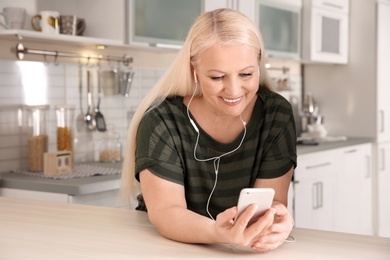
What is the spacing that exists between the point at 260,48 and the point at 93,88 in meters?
2.01

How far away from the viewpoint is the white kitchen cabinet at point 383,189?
5.10 m

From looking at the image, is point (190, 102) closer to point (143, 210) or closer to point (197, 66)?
point (197, 66)

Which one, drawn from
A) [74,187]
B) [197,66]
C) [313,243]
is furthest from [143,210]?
[74,187]

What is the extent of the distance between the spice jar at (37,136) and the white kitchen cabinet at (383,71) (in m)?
2.83

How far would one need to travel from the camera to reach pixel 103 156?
3527 mm

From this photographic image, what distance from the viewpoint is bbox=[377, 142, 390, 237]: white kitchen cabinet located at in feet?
16.7

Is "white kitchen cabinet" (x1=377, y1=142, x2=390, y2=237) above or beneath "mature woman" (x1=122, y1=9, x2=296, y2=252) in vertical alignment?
beneath

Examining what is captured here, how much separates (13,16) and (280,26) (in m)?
2.20

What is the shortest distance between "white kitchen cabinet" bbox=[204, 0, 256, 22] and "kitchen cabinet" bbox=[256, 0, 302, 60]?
0.28 feet

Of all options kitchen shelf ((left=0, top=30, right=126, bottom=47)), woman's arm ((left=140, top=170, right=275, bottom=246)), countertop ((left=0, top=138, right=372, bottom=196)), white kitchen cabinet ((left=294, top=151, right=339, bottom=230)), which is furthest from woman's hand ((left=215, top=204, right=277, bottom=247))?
white kitchen cabinet ((left=294, top=151, right=339, bottom=230))

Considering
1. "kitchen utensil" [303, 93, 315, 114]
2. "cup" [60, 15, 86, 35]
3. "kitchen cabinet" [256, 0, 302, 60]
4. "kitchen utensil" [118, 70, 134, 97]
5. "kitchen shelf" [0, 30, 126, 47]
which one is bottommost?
"kitchen utensil" [303, 93, 315, 114]

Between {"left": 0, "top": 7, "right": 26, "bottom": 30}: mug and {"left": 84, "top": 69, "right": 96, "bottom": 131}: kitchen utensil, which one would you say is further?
{"left": 84, "top": 69, "right": 96, "bottom": 131}: kitchen utensil

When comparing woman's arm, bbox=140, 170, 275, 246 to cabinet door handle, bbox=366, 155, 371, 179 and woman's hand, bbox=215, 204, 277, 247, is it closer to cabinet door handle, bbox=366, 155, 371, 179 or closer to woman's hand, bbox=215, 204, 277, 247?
woman's hand, bbox=215, 204, 277, 247

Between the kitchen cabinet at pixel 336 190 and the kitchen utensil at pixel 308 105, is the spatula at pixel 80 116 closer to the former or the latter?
the kitchen cabinet at pixel 336 190
